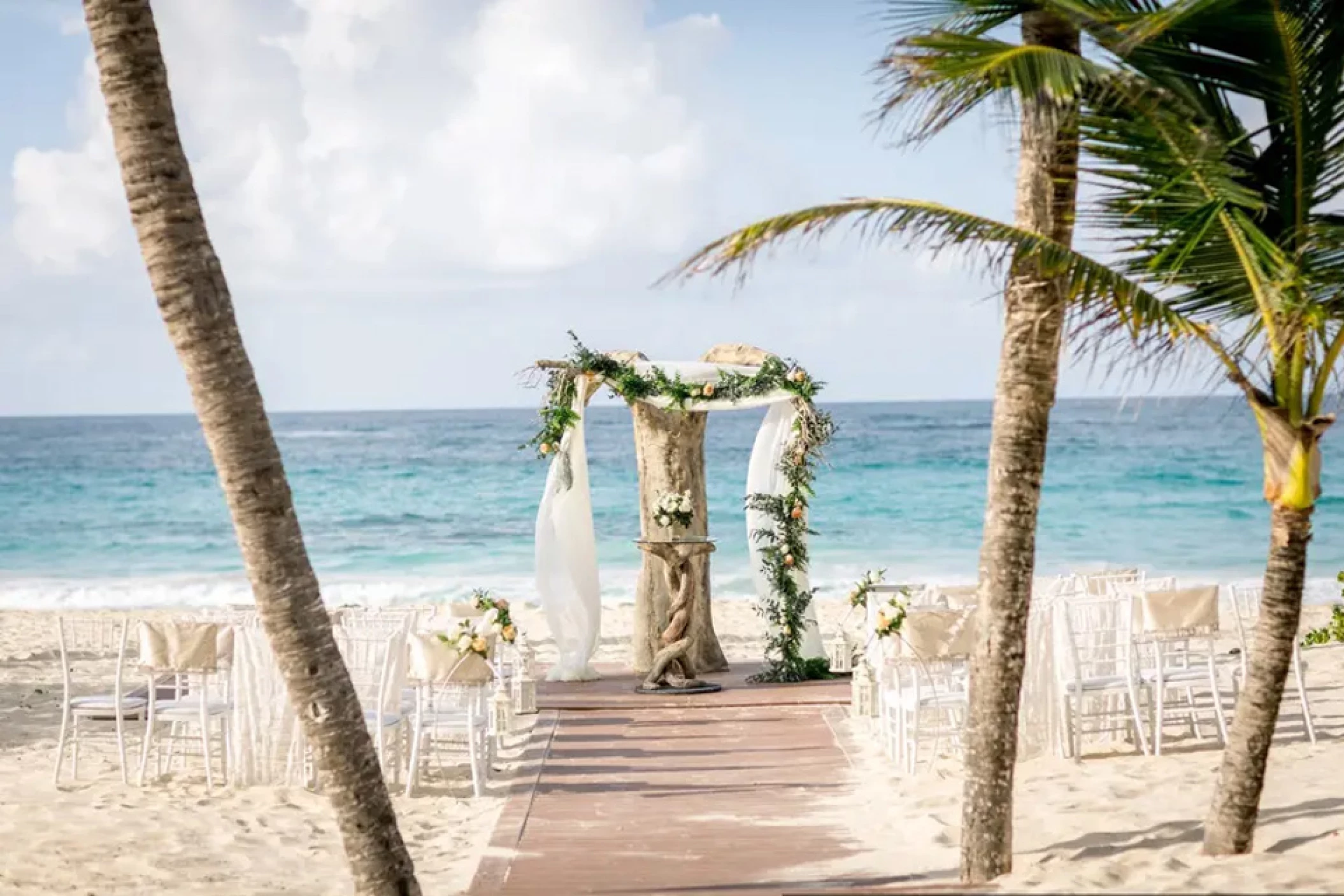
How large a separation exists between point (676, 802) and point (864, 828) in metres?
1.23

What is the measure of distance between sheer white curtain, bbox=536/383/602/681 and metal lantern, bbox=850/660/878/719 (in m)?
2.82

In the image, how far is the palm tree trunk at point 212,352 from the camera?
5016 mm

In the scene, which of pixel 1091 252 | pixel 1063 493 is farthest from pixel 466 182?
pixel 1091 252

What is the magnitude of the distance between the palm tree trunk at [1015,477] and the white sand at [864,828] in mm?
279

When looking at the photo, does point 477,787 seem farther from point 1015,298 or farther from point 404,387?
point 404,387

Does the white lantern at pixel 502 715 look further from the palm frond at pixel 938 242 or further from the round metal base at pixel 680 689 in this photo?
the palm frond at pixel 938 242

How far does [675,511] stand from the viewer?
1270 centimetres

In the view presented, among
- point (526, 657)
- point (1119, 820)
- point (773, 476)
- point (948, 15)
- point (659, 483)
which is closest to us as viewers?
point (948, 15)

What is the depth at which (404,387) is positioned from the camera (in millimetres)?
50969

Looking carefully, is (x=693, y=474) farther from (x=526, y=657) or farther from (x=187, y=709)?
(x=187, y=709)

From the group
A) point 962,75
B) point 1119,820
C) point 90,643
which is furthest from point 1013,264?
point 90,643

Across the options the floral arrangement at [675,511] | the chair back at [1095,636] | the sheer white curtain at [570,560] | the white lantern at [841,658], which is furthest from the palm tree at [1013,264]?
the white lantern at [841,658]

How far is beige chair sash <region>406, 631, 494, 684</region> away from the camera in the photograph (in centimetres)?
873

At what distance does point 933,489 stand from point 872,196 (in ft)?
119
